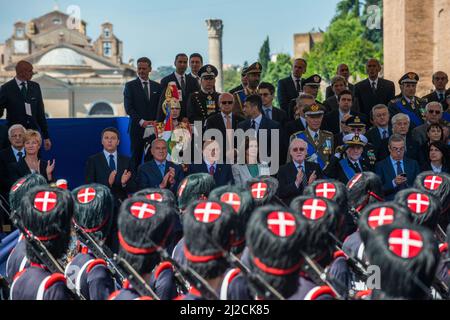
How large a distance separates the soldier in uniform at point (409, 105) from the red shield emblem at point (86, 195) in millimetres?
6841

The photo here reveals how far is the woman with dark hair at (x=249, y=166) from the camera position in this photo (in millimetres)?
11258

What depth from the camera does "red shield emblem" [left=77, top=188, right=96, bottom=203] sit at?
8.03 meters

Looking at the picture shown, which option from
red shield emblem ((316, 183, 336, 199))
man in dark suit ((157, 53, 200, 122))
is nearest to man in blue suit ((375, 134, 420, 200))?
red shield emblem ((316, 183, 336, 199))

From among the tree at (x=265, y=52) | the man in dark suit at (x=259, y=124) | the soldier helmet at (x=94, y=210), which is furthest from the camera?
the tree at (x=265, y=52)

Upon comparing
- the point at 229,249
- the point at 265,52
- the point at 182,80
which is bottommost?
the point at 229,249

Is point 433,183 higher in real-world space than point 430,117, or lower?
lower

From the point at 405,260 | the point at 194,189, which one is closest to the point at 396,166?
the point at 194,189

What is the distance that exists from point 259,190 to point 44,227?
8.38 ft

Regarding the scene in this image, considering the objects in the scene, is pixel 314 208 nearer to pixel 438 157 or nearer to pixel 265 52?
pixel 438 157

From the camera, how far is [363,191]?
9.44 m

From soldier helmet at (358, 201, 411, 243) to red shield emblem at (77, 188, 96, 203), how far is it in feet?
8.03

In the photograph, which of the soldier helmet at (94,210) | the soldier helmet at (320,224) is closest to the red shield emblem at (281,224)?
the soldier helmet at (320,224)

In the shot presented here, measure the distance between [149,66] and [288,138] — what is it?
2.41 metres

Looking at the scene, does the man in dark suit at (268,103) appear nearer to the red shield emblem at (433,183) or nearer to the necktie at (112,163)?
the necktie at (112,163)
